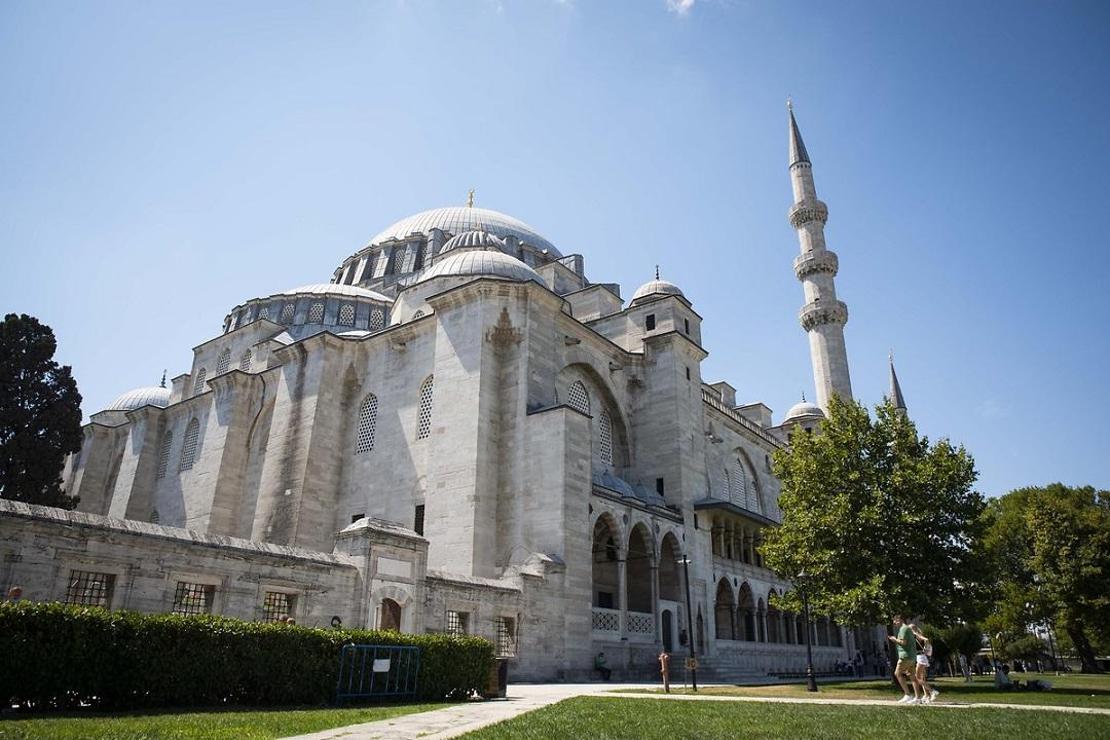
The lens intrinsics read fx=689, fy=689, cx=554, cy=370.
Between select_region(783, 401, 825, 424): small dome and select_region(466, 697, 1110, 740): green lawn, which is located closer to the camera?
select_region(466, 697, 1110, 740): green lawn

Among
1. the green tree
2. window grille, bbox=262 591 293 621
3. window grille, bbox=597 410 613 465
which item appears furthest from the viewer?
window grille, bbox=597 410 613 465

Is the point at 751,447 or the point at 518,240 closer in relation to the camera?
the point at 751,447

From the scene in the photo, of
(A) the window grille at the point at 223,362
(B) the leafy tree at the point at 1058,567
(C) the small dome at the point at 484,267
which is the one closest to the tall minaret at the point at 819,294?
(B) the leafy tree at the point at 1058,567

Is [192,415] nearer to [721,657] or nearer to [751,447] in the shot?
[721,657]

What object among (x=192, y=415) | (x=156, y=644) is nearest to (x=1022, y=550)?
(x=156, y=644)

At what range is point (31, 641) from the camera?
7.01m

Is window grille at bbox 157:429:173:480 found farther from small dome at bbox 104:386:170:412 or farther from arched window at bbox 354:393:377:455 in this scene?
arched window at bbox 354:393:377:455

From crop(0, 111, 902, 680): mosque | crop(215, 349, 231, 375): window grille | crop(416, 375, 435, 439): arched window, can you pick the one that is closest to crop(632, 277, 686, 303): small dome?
crop(0, 111, 902, 680): mosque

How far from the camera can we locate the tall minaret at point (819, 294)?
125 ft

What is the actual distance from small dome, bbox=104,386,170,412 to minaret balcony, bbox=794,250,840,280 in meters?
38.0

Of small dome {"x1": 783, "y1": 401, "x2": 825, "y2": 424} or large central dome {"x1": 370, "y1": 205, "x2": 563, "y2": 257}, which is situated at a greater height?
large central dome {"x1": 370, "y1": 205, "x2": 563, "y2": 257}

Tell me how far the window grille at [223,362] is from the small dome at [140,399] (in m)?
7.17

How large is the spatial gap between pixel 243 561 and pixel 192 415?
24.0m

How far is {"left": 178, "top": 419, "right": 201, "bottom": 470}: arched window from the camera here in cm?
3253
